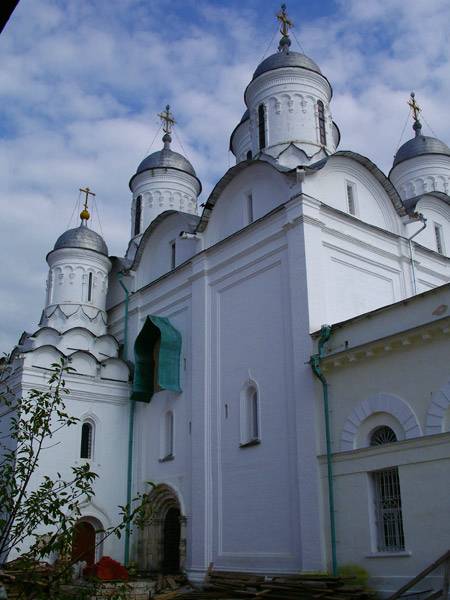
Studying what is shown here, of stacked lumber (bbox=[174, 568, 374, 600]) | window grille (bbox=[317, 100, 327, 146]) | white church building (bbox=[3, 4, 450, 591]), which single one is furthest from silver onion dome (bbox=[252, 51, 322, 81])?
stacked lumber (bbox=[174, 568, 374, 600])

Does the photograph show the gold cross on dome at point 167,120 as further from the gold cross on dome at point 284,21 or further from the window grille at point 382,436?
the window grille at point 382,436

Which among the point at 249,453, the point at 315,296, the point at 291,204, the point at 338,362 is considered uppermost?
the point at 291,204

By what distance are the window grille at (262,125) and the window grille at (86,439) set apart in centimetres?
821

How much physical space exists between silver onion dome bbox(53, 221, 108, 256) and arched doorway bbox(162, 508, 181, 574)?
8442 millimetres

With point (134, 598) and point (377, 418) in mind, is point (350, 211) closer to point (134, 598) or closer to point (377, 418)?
Result: point (377, 418)

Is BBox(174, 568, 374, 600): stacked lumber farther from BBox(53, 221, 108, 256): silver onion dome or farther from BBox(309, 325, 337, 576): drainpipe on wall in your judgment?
BBox(53, 221, 108, 256): silver onion dome

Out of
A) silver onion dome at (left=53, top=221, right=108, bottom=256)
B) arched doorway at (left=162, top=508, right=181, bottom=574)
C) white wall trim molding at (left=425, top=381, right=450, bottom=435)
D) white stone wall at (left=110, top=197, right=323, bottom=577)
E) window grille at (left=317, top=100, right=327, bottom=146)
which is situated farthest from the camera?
silver onion dome at (left=53, top=221, right=108, bottom=256)

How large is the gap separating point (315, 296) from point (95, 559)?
814 centimetres

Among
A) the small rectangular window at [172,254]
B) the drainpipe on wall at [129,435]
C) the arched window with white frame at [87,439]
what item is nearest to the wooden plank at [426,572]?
the drainpipe on wall at [129,435]

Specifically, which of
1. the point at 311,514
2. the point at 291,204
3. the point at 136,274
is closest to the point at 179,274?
the point at 136,274

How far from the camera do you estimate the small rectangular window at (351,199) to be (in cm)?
1473

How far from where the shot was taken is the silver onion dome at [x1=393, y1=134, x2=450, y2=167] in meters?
21.1

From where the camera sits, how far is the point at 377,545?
10422mm

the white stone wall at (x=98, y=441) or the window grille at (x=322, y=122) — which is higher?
the window grille at (x=322, y=122)
